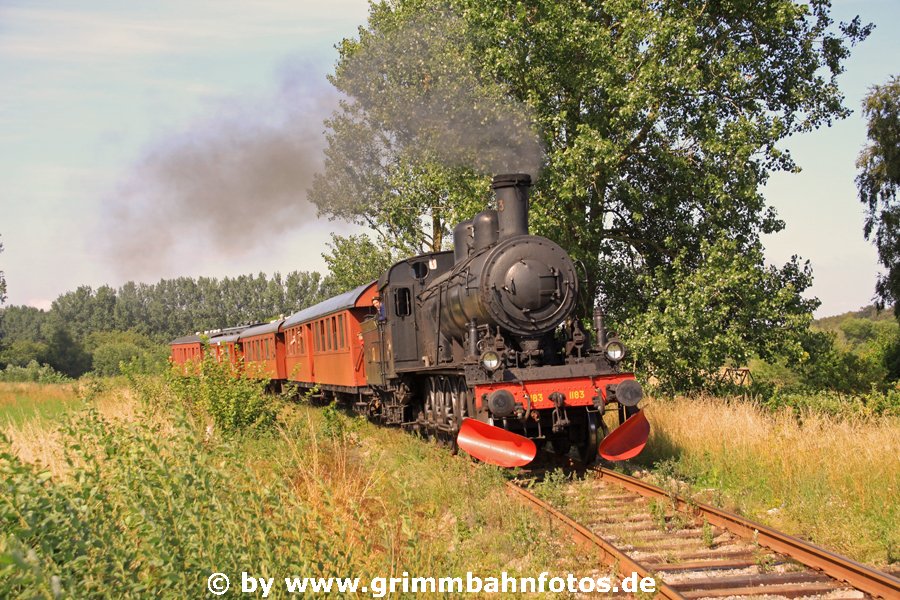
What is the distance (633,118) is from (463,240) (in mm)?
6309

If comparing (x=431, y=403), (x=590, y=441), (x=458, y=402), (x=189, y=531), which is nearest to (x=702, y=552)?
(x=189, y=531)

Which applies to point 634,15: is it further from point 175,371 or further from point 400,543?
point 400,543

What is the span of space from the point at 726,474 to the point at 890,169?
20291 millimetres

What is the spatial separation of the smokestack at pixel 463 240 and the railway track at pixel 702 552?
430 centimetres

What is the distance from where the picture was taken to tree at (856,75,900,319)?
1031 inches

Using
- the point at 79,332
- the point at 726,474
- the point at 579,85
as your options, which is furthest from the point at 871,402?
the point at 79,332

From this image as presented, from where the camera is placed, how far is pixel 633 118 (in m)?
16.8

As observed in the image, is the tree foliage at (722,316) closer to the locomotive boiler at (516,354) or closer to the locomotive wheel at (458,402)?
the locomotive boiler at (516,354)

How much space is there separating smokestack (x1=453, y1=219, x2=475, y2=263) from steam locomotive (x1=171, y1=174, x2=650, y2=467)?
0.02m

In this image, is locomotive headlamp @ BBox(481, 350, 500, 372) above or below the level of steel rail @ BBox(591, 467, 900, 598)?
above

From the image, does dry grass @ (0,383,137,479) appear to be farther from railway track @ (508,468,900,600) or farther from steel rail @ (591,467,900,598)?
steel rail @ (591,467,900,598)

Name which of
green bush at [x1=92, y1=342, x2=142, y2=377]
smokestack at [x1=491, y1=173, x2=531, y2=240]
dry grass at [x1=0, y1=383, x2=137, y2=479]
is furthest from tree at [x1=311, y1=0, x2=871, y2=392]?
green bush at [x1=92, y1=342, x2=142, y2=377]

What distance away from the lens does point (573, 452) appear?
12453mm

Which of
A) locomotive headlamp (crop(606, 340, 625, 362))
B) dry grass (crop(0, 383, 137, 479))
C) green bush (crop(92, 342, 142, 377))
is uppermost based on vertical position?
green bush (crop(92, 342, 142, 377))
